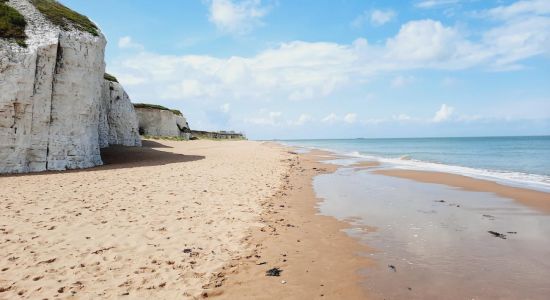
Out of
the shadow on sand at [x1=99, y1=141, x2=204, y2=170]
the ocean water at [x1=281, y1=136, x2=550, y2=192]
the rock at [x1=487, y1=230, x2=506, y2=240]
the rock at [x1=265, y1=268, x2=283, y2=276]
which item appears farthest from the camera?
the shadow on sand at [x1=99, y1=141, x2=204, y2=170]

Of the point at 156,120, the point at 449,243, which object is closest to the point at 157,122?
the point at 156,120

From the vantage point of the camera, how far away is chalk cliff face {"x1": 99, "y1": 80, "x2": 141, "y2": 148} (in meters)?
29.8

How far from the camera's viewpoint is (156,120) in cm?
5159

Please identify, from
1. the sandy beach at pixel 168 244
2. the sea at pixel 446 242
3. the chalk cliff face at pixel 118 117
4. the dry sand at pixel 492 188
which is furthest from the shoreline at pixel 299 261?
the chalk cliff face at pixel 118 117

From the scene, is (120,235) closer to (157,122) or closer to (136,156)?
(136,156)

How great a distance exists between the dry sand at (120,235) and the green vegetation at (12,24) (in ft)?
25.4

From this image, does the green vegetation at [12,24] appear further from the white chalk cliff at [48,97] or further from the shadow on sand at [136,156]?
the shadow on sand at [136,156]

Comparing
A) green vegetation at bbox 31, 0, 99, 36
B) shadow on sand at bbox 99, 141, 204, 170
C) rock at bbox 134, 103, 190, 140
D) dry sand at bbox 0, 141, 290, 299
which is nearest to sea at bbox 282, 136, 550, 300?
dry sand at bbox 0, 141, 290, 299

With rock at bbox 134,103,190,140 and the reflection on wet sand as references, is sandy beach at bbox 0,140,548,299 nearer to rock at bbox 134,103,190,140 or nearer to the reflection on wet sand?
the reflection on wet sand

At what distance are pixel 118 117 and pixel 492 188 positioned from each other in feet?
97.3

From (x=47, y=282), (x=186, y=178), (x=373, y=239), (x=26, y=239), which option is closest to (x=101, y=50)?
(x=186, y=178)

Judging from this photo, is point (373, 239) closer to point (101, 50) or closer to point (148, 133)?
point (101, 50)

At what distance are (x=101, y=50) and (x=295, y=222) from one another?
1752cm

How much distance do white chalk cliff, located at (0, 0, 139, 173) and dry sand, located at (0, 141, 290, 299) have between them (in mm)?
3075
